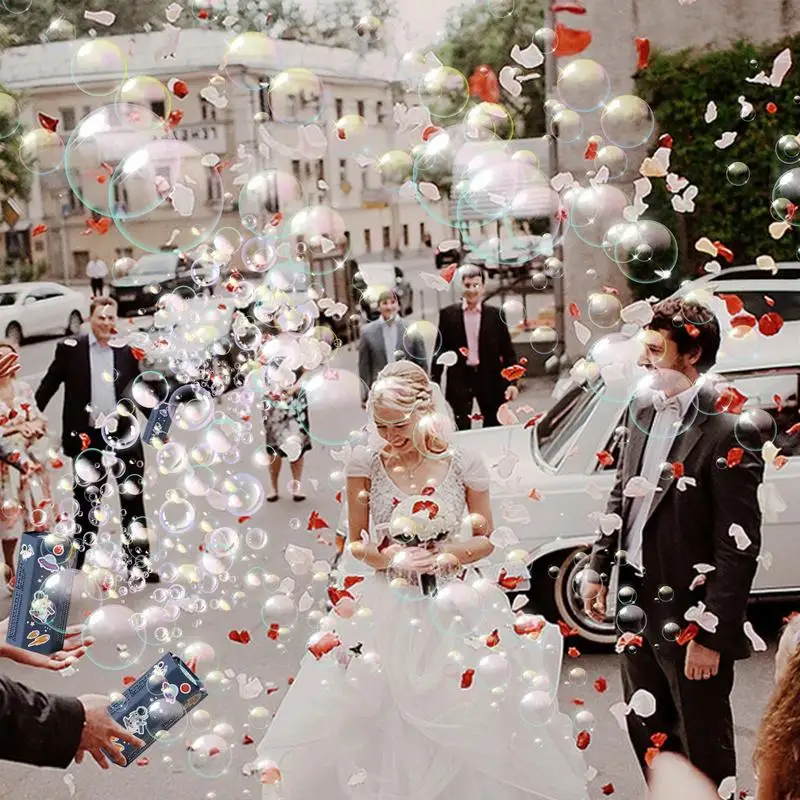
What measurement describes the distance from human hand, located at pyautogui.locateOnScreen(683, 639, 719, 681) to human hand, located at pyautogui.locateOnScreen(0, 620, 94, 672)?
178cm

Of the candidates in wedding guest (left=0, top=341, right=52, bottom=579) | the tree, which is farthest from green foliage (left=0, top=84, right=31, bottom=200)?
wedding guest (left=0, top=341, right=52, bottom=579)

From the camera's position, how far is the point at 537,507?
523 centimetres

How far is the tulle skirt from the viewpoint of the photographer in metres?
3.48

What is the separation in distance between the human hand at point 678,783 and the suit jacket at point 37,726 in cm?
160

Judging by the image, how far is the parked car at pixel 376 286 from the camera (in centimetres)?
829

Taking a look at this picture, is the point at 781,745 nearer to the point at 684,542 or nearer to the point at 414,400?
the point at 684,542

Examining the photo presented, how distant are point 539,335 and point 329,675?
6.76ft

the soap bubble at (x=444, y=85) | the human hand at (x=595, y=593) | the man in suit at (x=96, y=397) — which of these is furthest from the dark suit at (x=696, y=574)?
the man in suit at (x=96, y=397)

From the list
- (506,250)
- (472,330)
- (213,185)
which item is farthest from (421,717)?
(506,250)

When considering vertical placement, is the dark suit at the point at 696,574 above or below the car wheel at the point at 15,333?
above

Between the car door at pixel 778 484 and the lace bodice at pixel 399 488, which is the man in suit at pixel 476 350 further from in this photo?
the lace bodice at pixel 399 488

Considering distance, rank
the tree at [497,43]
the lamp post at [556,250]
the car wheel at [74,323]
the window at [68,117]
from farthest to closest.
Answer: the car wheel at [74,323], the window at [68,117], the tree at [497,43], the lamp post at [556,250]

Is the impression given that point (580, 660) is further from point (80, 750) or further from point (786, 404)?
point (80, 750)

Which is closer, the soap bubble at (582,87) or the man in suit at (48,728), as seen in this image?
the man in suit at (48,728)
